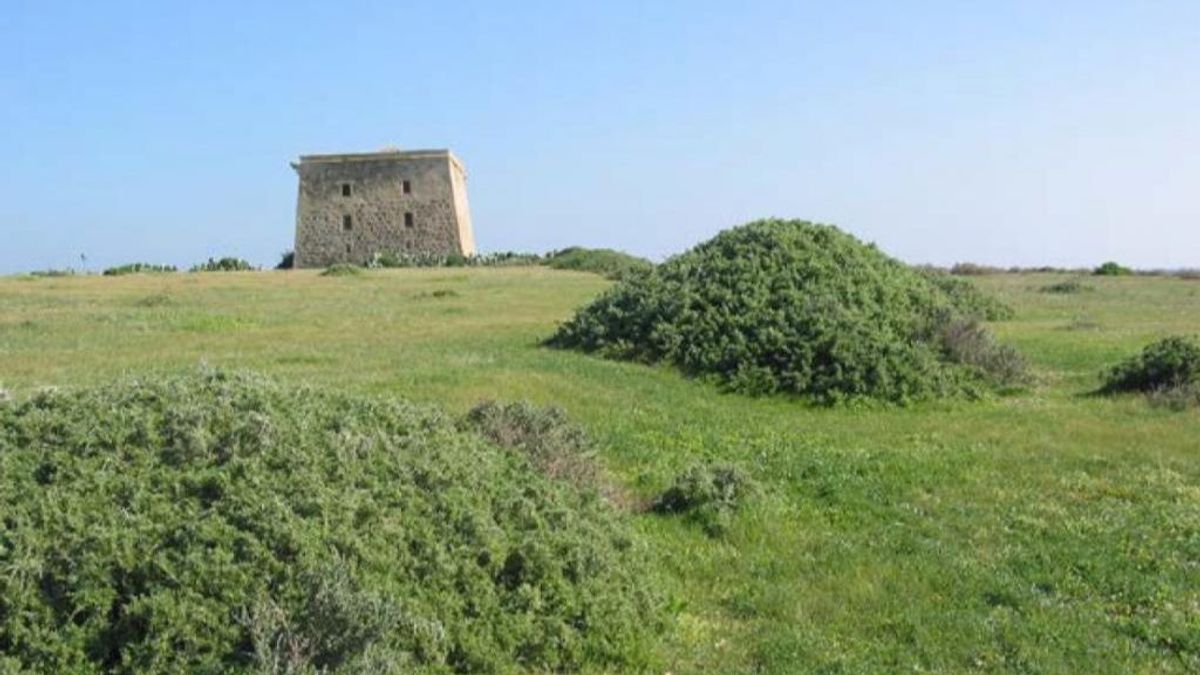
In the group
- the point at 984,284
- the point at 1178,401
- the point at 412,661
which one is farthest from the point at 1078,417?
the point at 984,284

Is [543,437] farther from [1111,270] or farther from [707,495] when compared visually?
[1111,270]

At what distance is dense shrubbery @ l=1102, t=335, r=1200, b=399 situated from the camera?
15391mm

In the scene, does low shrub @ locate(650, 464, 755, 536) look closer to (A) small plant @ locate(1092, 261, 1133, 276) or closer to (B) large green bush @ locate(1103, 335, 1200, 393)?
(B) large green bush @ locate(1103, 335, 1200, 393)

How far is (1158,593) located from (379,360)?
11732 millimetres

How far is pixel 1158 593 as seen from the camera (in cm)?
776

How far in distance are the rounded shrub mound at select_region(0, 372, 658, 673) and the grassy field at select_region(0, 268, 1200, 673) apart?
2.78 feet

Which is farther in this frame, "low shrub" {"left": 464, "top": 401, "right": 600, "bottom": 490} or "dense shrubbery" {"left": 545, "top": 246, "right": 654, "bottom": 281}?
"dense shrubbery" {"left": 545, "top": 246, "right": 654, "bottom": 281}

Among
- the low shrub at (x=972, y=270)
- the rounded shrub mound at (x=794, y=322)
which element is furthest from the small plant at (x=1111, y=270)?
the rounded shrub mound at (x=794, y=322)

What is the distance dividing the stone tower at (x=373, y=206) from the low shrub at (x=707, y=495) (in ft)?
183

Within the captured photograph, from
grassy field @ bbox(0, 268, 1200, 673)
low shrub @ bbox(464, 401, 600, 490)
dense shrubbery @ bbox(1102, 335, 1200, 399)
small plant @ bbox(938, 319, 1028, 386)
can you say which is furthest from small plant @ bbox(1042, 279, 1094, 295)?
low shrub @ bbox(464, 401, 600, 490)

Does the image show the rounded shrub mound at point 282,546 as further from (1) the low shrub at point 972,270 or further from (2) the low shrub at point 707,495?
(1) the low shrub at point 972,270

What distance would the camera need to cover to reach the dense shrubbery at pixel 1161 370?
1539 centimetres

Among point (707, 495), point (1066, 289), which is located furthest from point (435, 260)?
point (707, 495)

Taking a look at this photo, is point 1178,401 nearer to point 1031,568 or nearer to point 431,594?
point 1031,568
